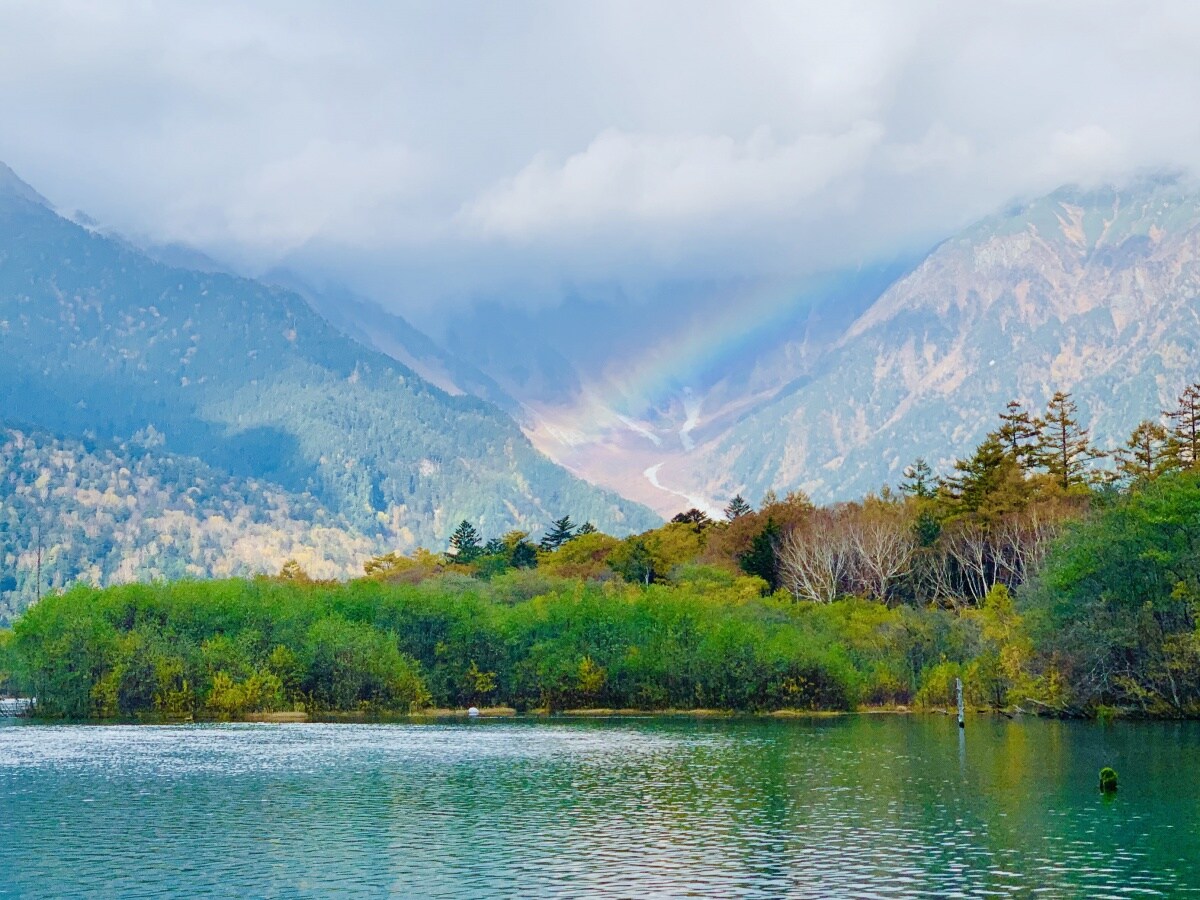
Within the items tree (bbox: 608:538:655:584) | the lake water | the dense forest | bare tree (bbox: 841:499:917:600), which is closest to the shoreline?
the dense forest

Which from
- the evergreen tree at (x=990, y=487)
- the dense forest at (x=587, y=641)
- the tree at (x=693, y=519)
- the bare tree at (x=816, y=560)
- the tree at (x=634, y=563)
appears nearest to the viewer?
the dense forest at (x=587, y=641)

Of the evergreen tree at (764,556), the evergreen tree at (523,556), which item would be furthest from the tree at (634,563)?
the evergreen tree at (523,556)

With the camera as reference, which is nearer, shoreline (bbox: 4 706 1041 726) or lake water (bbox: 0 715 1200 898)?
lake water (bbox: 0 715 1200 898)

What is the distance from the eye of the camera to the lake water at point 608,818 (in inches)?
1342

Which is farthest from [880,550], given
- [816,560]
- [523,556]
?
[523,556]

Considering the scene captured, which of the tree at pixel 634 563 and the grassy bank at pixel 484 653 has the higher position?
the tree at pixel 634 563

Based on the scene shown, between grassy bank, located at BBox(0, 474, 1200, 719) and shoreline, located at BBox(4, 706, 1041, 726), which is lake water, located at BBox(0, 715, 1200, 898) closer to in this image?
shoreline, located at BBox(4, 706, 1041, 726)

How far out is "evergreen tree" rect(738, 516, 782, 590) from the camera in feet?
485

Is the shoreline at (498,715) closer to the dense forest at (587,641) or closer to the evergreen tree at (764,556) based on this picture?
the dense forest at (587,641)

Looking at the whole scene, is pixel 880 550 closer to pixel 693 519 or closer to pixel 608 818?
pixel 693 519

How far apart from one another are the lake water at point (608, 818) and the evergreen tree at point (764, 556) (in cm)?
7046

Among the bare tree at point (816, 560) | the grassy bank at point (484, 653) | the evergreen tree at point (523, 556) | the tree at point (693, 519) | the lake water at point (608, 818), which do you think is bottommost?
the lake water at point (608, 818)

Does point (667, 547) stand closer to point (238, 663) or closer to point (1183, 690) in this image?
point (238, 663)

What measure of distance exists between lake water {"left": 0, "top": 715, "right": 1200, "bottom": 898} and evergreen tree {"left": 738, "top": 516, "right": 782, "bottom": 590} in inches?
2774
